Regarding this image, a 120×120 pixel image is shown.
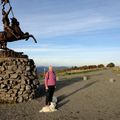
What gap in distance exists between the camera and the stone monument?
19.8m

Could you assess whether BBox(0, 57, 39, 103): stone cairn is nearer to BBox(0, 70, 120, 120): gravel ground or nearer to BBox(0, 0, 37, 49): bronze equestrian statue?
BBox(0, 70, 120, 120): gravel ground

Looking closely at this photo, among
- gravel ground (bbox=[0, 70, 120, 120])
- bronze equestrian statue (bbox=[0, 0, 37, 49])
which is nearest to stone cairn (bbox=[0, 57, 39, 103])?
gravel ground (bbox=[0, 70, 120, 120])

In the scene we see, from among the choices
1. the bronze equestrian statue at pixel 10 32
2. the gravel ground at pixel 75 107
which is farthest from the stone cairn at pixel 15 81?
the bronze equestrian statue at pixel 10 32

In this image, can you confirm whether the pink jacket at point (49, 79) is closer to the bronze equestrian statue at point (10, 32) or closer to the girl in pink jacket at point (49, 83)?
the girl in pink jacket at point (49, 83)

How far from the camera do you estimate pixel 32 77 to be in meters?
21.0

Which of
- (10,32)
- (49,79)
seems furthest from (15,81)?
(10,32)

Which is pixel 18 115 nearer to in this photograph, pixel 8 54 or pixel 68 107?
pixel 68 107

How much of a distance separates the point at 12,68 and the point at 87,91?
6024mm

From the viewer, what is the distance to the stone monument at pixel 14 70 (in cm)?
1977

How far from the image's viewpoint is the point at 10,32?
68.6 feet

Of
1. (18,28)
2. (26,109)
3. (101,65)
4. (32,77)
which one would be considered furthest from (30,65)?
(101,65)

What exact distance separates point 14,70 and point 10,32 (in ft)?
7.54

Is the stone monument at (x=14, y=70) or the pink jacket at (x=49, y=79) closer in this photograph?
the pink jacket at (x=49, y=79)

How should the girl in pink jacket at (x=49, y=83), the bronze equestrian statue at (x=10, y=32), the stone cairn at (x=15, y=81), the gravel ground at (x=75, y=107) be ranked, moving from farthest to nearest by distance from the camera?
the bronze equestrian statue at (x=10, y=32), the stone cairn at (x=15, y=81), the girl in pink jacket at (x=49, y=83), the gravel ground at (x=75, y=107)
